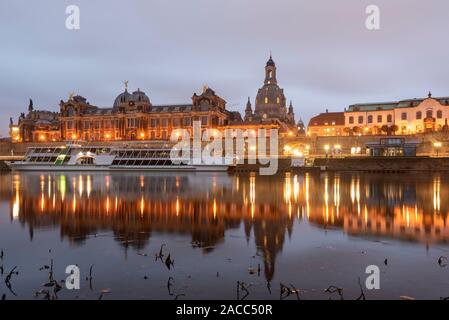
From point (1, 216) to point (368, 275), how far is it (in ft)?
58.7

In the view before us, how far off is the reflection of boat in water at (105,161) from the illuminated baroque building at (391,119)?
4838 centimetres

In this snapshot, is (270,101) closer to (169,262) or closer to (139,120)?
(139,120)

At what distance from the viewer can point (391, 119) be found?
95062 millimetres

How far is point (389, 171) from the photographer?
61.7m

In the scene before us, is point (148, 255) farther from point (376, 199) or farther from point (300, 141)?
point (300, 141)

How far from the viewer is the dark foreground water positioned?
924cm

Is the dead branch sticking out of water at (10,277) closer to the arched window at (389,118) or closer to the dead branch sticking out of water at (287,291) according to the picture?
the dead branch sticking out of water at (287,291)

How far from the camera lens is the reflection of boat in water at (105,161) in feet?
220

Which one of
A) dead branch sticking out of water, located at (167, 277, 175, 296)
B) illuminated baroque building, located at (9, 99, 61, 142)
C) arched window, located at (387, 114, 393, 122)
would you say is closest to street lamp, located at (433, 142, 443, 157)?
arched window, located at (387, 114, 393, 122)

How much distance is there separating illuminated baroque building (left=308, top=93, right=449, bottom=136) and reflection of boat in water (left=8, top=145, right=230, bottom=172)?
48378 mm

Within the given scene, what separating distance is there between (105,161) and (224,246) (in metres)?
61.9

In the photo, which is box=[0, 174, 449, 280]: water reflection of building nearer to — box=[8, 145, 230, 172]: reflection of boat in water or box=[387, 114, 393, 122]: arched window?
box=[8, 145, 230, 172]: reflection of boat in water
